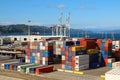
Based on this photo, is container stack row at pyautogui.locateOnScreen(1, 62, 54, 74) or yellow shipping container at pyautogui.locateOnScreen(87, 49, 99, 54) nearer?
container stack row at pyautogui.locateOnScreen(1, 62, 54, 74)

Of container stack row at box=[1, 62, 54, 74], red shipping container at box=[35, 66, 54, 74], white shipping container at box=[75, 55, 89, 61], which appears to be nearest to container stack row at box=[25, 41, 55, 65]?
container stack row at box=[1, 62, 54, 74]

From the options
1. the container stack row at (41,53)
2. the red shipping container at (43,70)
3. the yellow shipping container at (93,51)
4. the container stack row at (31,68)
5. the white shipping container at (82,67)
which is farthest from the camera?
the container stack row at (41,53)

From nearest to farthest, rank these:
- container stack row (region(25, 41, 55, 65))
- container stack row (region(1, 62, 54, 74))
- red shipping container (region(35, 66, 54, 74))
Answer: red shipping container (region(35, 66, 54, 74))
container stack row (region(1, 62, 54, 74))
container stack row (region(25, 41, 55, 65))

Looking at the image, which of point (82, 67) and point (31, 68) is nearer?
point (31, 68)

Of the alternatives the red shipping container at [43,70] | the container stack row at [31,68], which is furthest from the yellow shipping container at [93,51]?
the red shipping container at [43,70]

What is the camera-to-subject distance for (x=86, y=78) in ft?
170

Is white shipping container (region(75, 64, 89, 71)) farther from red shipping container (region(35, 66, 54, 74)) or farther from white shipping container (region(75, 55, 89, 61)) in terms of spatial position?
red shipping container (region(35, 66, 54, 74))

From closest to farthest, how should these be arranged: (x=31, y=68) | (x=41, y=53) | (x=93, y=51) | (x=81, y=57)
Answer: (x=31, y=68) → (x=81, y=57) → (x=93, y=51) → (x=41, y=53)

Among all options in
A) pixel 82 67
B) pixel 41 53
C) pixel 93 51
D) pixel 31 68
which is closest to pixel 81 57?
pixel 82 67

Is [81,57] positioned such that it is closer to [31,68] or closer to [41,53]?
[31,68]

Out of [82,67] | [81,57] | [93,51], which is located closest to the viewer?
[81,57]

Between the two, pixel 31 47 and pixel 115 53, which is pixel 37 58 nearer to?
pixel 31 47

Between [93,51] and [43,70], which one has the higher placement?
[93,51]

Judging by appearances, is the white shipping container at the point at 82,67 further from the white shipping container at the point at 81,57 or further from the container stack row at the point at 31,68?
the container stack row at the point at 31,68
